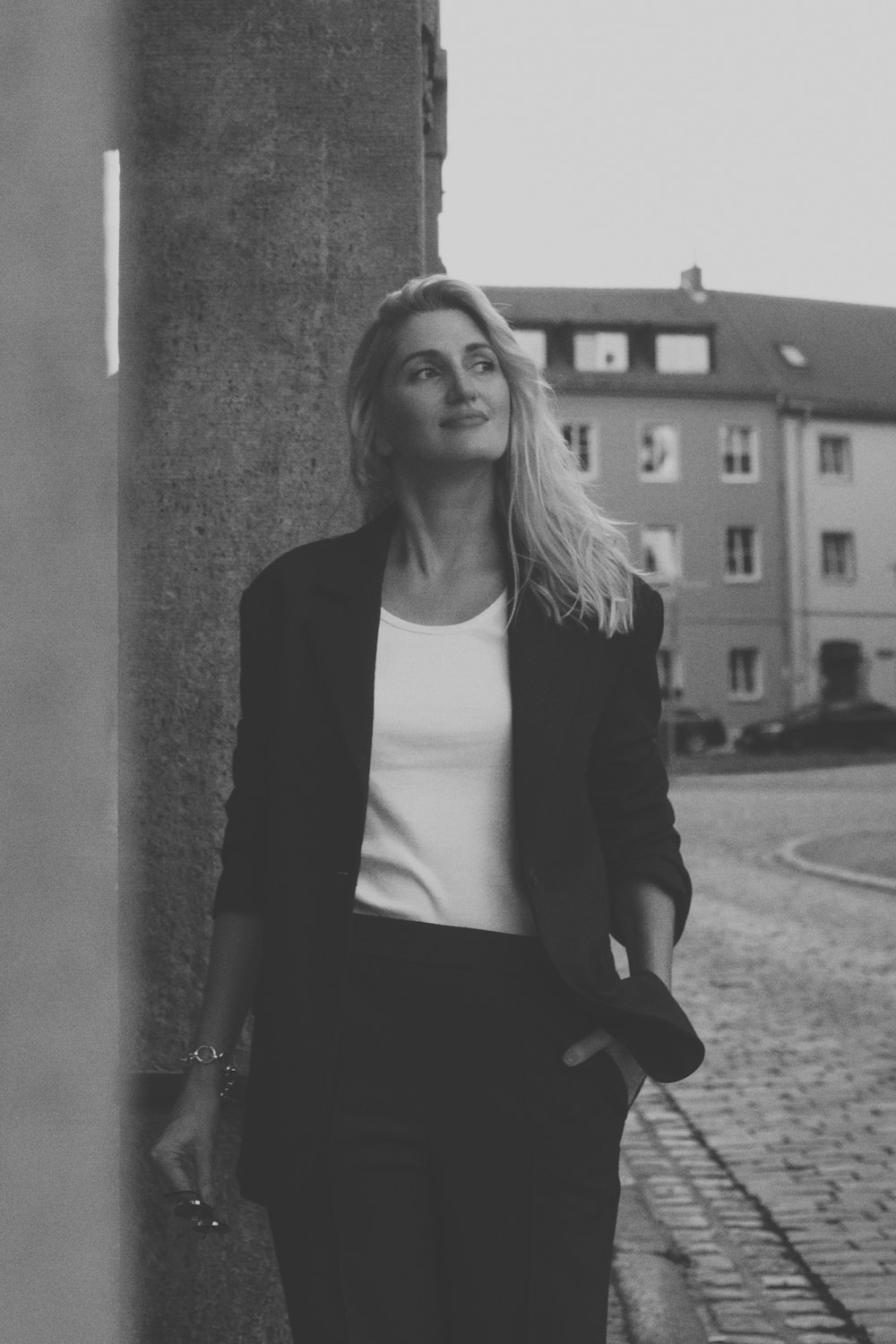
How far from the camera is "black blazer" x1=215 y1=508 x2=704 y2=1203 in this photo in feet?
6.27

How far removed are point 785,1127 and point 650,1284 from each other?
2.13 metres

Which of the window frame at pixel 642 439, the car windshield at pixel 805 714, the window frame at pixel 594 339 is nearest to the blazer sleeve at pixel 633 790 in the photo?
the car windshield at pixel 805 714

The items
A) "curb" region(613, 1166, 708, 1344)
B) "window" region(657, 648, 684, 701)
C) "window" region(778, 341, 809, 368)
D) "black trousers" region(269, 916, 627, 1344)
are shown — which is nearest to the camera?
"black trousers" region(269, 916, 627, 1344)

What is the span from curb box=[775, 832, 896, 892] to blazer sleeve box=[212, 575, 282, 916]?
13436mm

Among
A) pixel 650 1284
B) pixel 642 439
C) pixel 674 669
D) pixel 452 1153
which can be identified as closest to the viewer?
pixel 452 1153

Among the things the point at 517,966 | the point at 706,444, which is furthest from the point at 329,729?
the point at 706,444

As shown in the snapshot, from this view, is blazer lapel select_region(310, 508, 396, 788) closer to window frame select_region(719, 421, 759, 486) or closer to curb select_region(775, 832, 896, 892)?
curb select_region(775, 832, 896, 892)

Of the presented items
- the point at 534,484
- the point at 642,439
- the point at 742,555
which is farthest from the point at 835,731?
the point at 534,484

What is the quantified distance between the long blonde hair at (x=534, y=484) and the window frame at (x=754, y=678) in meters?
46.7

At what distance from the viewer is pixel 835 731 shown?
40.8 metres

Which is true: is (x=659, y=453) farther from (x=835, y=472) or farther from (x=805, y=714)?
(x=805, y=714)

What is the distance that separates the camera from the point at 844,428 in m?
50.2

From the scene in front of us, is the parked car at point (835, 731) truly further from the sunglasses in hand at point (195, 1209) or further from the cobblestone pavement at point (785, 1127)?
the sunglasses in hand at point (195, 1209)

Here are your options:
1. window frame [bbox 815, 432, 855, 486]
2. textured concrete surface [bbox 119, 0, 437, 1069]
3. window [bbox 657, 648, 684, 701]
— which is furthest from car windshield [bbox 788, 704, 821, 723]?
textured concrete surface [bbox 119, 0, 437, 1069]
